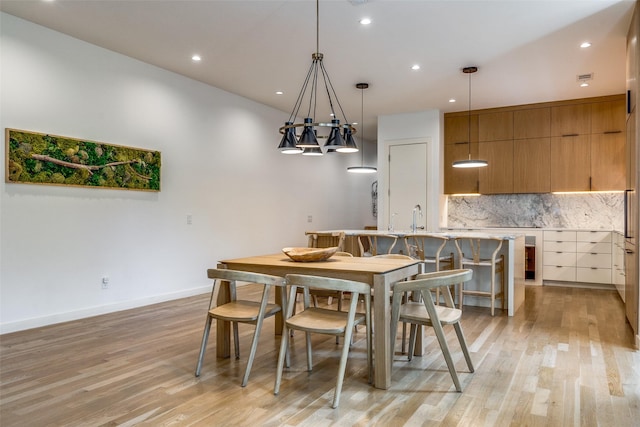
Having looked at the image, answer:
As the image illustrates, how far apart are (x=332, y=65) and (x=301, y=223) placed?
3561 mm

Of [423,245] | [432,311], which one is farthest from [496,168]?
[432,311]

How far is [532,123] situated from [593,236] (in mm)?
2003

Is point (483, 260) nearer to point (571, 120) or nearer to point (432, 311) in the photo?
point (432, 311)

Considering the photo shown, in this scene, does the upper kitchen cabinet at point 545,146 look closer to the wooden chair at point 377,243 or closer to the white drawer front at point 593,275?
the white drawer front at point 593,275

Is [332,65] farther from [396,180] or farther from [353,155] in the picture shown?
[353,155]

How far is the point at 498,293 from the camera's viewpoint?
16.6 ft

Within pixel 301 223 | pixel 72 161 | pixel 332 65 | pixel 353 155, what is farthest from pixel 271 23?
pixel 353 155

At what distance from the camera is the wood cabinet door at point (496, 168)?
23.7 ft

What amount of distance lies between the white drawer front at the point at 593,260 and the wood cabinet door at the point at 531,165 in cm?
116

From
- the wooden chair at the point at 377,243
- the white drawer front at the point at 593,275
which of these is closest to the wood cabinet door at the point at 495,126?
the white drawer front at the point at 593,275

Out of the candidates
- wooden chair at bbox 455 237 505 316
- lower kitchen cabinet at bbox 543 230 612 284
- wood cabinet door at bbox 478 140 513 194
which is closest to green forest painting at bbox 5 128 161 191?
wooden chair at bbox 455 237 505 316

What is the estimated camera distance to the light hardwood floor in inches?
93.2

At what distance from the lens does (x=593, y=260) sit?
6.46 meters

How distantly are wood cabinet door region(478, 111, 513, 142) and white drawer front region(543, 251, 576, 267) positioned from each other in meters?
2.00
